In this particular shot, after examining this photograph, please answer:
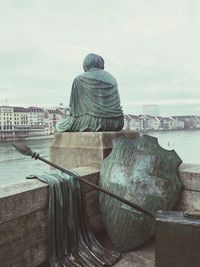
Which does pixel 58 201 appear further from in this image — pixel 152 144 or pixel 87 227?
pixel 152 144

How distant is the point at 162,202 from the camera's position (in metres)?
3.62

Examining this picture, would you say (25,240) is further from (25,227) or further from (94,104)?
(94,104)

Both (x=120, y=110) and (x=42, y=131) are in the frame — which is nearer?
(x=120, y=110)

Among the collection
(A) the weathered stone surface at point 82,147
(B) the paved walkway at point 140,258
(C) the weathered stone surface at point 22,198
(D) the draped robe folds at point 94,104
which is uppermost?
(D) the draped robe folds at point 94,104

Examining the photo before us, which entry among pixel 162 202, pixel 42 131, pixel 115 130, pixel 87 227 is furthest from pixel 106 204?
pixel 42 131

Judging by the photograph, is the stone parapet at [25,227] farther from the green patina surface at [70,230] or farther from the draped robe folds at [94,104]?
the draped robe folds at [94,104]

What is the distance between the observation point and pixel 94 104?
14.9ft

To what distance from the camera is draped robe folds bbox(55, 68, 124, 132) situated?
14.7 ft

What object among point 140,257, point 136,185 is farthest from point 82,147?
point 140,257

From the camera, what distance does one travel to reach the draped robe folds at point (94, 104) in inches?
176

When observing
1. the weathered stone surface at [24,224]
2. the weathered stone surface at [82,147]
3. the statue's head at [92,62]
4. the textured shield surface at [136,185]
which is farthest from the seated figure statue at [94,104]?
the weathered stone surface at [24,224]

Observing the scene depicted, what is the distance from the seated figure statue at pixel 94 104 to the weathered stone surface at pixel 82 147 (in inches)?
5.6

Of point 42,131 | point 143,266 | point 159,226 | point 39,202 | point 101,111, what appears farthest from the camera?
point 42,131

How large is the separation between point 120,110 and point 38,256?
2323 mm
